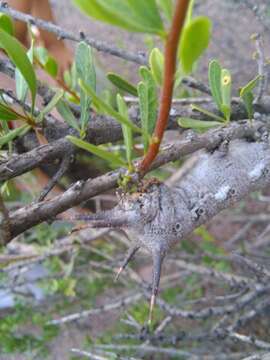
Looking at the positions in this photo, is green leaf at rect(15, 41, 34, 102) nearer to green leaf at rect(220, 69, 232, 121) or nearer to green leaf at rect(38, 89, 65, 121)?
green leaf at rect(38, 89, 65, 121)

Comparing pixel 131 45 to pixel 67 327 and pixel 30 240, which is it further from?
pixel 67 327

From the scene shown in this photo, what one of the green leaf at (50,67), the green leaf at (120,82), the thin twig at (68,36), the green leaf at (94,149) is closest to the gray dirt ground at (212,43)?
the thin twig at (68,36)

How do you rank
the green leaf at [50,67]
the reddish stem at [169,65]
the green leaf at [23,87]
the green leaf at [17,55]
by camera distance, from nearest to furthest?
the reddish stem at [169,65], the green leaf at [17,55], the green leaf at [23,87], the green leaf at [50,67]

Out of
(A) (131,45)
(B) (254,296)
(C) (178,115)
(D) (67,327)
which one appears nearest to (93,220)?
(C) (178,115)

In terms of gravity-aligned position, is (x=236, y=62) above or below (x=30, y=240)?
above

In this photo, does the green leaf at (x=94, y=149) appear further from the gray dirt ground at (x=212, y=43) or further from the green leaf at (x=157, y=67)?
the gray dirt ground at (x=212, y=43)

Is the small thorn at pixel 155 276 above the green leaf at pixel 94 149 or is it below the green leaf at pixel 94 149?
below
